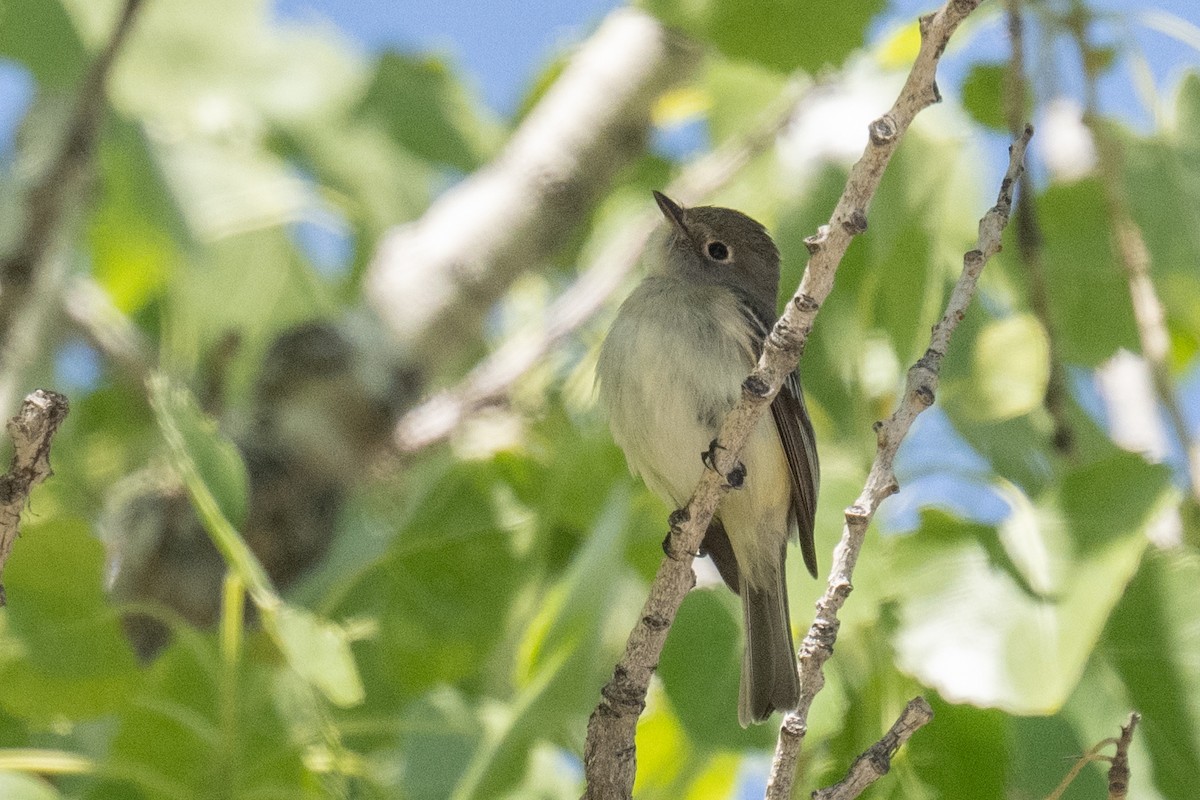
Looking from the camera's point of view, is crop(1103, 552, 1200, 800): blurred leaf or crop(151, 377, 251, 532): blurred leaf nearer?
crop(1103, 552, 1200, 800): blurred leaf

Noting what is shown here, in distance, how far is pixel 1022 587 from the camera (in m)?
2.99

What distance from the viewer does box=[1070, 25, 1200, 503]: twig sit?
3.73 meters

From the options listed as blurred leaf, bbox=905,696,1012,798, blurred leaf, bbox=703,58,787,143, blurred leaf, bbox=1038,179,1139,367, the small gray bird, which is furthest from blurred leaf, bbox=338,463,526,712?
blurred leaf, bbox=1038,179,1139,367

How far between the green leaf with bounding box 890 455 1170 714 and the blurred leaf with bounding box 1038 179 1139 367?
1.17 meters

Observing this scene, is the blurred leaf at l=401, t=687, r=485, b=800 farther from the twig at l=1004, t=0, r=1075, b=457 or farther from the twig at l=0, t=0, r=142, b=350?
the twig at l=1004, t=0, r=1075, b=457

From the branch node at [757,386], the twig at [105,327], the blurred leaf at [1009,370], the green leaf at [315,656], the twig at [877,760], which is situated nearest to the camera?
the twig at [877,760]

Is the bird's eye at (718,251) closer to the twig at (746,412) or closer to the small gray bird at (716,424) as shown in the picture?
the small gray bird at (716,424)


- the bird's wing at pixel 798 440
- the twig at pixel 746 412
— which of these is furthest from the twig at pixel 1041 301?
the twig at pixel 746 412

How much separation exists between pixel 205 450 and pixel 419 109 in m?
2.49

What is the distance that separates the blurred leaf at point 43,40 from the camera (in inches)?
153

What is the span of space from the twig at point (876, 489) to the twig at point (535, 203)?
8.97 feet

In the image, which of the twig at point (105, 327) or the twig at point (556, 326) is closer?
the twig at point (556, 326)

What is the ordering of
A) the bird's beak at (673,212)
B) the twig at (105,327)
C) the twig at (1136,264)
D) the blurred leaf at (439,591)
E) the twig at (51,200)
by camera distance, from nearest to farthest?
the twig at (1136,264), the twig at (51,200), the blurred leaf at (439,591), the bird's beak at (673,212), the twig at (105,327)

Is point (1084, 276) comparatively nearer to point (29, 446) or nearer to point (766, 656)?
point (766, 656)
